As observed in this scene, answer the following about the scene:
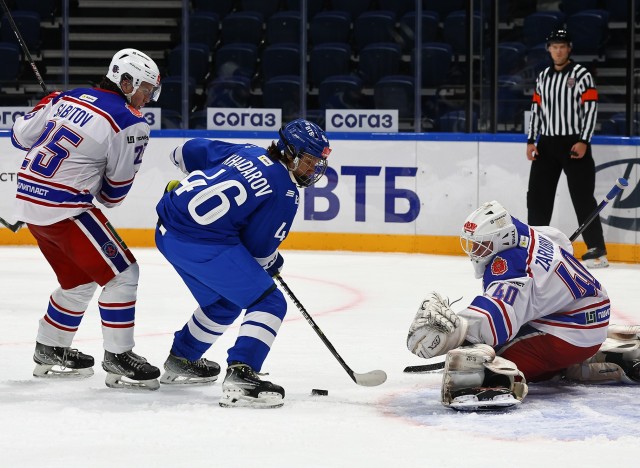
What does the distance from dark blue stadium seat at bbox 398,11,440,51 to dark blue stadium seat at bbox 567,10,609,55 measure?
1.06m

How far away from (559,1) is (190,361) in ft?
19.4

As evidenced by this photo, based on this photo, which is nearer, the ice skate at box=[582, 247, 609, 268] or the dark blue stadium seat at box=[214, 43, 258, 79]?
the ice skate at box=[582, 247, 609, 268]

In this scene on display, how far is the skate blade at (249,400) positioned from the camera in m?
3.54

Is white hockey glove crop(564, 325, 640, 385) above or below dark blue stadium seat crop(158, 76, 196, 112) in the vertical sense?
below

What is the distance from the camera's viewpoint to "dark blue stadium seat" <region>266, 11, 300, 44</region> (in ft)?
29.2

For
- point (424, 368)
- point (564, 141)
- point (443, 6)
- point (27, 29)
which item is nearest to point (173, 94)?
point (27, 29)

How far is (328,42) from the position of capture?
29.8 feet

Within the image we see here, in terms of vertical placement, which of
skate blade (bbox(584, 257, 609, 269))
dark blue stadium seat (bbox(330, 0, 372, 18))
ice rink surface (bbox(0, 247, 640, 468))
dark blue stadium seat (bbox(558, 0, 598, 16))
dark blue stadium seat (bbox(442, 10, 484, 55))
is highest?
dark blue stadium seat (bbox(330, 0, 372, 18))

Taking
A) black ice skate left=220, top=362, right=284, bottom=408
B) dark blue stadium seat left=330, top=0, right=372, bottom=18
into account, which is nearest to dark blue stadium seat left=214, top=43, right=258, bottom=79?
dark blue stadium seat left=330, top=0, right=372, bottom=18

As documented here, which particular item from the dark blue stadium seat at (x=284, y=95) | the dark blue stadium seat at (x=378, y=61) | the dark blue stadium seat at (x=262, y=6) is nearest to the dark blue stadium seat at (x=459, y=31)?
the dark blue stadium seat at (x=378, y=61)

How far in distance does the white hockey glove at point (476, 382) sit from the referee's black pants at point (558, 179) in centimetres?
405

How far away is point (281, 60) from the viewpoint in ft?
29.5

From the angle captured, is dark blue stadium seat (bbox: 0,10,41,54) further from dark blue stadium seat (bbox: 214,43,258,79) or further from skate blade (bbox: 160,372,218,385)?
skate blade (bbox: 160,372,218,385)

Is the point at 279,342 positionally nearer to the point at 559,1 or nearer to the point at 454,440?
the point at 454,440
